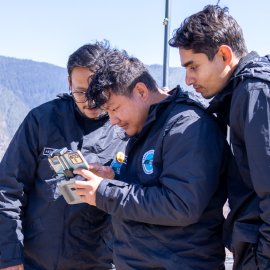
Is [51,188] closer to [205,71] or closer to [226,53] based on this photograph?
[205,71]

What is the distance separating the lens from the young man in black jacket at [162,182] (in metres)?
1.95

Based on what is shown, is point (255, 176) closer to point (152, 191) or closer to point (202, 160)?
point (202, 160)

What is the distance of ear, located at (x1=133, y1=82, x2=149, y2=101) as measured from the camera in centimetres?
227

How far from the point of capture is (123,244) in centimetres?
216

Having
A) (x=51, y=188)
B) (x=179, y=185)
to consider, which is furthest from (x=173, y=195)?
Answer: (x=51, y=188)

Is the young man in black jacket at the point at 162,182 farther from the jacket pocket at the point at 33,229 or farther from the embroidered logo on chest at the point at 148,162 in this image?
the jacket pocket at the point at 33,229

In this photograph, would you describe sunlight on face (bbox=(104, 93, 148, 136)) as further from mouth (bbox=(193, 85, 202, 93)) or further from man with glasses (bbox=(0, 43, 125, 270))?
man with glasses (bbox=(0, 43, 125, 270))

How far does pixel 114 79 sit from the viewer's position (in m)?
2.23

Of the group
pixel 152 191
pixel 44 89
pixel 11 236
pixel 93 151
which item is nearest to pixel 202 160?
pixel 152 191

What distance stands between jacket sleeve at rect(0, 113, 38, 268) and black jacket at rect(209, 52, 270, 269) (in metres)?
1.29

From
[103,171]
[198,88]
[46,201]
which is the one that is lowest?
[46,201]

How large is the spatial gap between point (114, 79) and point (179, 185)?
617 mm

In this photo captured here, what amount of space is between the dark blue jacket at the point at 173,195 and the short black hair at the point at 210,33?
0.86 ft

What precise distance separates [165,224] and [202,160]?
305 millimetres
